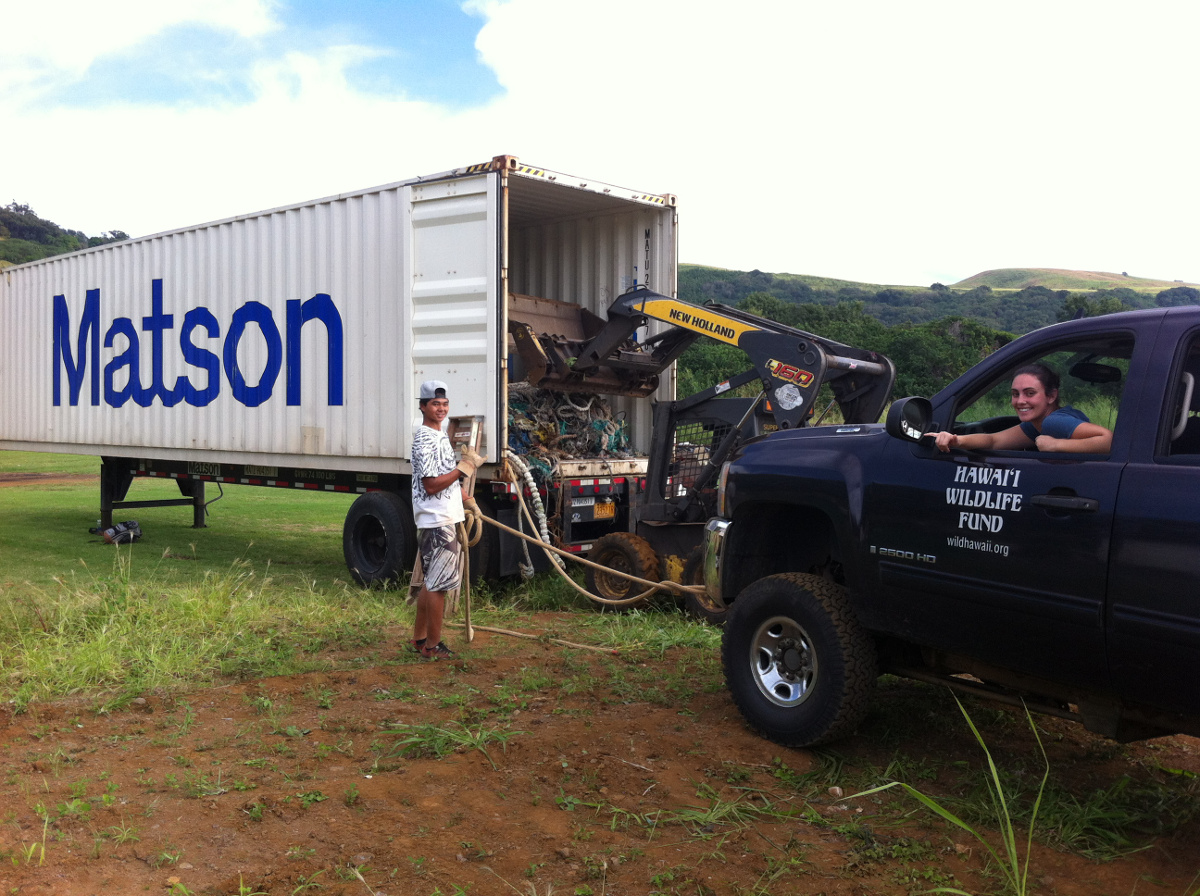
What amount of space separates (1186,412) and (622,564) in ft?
17.7

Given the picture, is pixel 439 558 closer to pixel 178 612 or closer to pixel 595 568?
pixel 178 612

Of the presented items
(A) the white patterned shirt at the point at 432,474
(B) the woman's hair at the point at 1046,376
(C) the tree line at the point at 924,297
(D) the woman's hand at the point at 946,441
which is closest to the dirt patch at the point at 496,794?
(A) the white patterned shirt at the point at 432,474

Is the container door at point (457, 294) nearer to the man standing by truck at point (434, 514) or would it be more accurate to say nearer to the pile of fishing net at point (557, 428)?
the pile of fishing net at point (557, 428)

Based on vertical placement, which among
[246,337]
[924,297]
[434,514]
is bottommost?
[434,514]

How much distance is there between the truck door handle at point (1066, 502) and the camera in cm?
379

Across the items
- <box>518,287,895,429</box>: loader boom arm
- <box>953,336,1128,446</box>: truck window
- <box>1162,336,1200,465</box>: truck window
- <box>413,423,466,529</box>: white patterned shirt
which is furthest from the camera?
<box>518,287,895,429</box>: loader boom arm

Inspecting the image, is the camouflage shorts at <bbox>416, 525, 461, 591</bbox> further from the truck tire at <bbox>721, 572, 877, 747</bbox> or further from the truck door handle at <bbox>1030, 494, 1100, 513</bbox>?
the truck door handle at <bbox>1030, 494, 1100, 513</bbox>

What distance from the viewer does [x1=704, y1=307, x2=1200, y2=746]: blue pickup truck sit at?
367cm

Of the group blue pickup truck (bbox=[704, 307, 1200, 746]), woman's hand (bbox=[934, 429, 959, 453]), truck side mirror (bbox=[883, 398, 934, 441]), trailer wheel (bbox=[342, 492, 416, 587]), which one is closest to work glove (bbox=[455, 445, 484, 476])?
blue pickup truck (bbox=[704, 307, 1200, 746])

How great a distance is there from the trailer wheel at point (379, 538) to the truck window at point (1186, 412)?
6.69 meters

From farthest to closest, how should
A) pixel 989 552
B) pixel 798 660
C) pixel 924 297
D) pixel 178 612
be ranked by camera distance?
pixel 924 297
pixel 178 612
pixel 798 660
pixel 989 552

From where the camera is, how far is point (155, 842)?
12.5 ft

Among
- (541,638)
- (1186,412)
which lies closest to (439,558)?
(541,638)

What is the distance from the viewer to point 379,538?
9898mm
